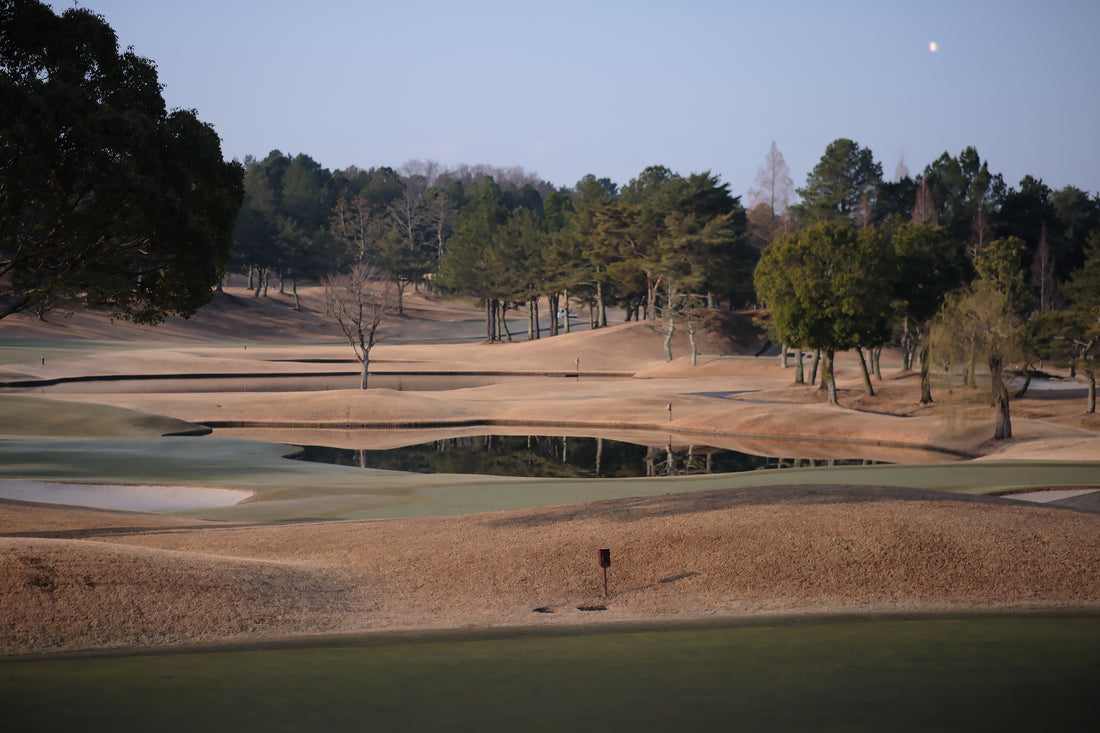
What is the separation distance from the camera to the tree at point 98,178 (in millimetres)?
15961

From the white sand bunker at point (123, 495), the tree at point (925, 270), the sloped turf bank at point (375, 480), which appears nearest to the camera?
the sloped turf bank at point (375, 480)

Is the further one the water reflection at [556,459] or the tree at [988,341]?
the tree at [988,341]

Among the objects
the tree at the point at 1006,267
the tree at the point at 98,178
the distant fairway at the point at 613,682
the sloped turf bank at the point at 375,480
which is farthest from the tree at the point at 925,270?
the distant fairway at the point at 613,682

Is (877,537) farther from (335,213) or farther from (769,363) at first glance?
(335,213)

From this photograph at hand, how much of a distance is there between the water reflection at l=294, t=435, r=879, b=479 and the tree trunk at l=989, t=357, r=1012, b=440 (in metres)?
6.79

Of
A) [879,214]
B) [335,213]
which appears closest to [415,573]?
[879,214]

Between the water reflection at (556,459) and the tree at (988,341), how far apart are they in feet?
22.3

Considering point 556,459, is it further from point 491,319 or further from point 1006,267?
point 491,319

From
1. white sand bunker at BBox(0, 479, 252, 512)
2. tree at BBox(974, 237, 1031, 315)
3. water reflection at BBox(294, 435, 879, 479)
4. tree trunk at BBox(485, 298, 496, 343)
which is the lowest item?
water reflection at BBox(294, 435, 879, 479)

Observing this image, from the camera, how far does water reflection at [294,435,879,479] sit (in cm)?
3778

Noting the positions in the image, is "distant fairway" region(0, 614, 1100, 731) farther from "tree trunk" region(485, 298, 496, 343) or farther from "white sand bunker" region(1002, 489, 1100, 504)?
"tree trunk" region(485, 298, 496, 343)

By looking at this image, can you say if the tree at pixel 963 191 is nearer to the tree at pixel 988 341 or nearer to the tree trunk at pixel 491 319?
the tree trunk at pixel 491 319

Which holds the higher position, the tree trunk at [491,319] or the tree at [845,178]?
the tree at [845,178]

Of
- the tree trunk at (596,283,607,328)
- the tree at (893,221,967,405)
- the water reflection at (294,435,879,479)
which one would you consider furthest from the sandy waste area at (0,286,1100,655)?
the tree trunk at (596,283,607,328)
